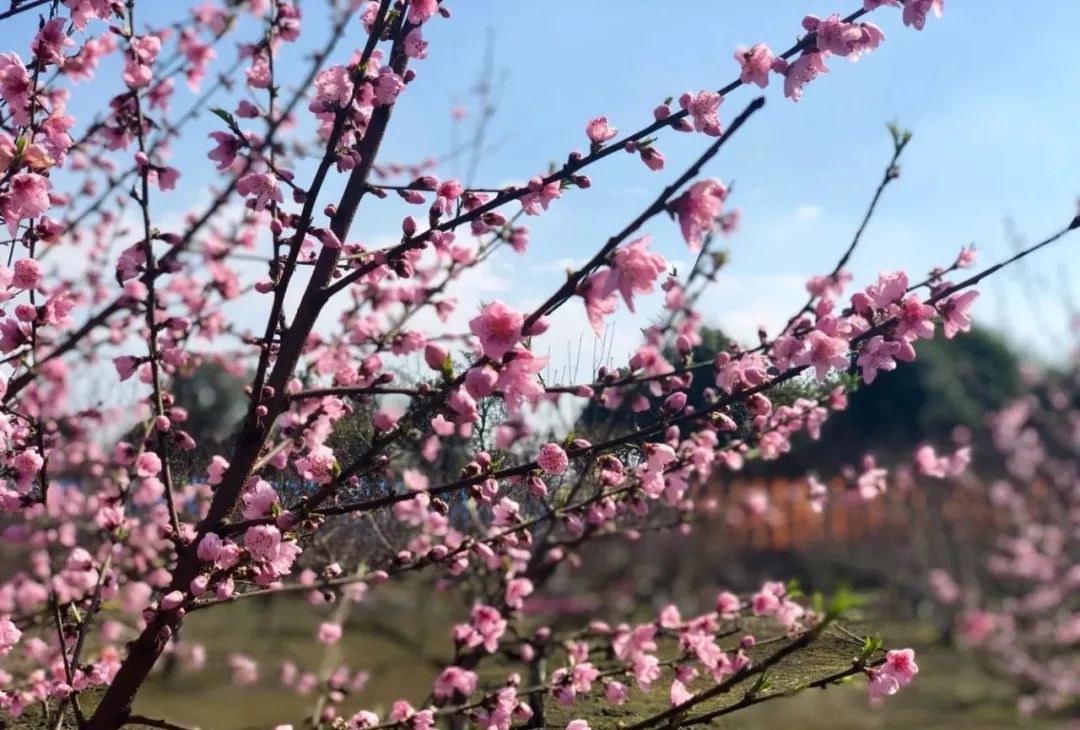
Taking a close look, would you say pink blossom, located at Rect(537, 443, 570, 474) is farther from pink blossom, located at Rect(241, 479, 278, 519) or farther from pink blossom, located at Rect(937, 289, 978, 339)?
pink blossom, located at Rect(937, 289, 978, 339)

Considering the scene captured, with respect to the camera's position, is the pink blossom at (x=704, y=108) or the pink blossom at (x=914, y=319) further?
the pink blossom at (x=914, y=319)

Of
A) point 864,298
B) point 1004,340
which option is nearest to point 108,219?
point 864,298

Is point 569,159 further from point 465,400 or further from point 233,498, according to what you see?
point 233,498

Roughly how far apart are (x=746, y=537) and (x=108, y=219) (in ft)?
43.5

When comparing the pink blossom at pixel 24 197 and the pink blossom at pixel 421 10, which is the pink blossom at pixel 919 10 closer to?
the pink blossom at pixel 421 10

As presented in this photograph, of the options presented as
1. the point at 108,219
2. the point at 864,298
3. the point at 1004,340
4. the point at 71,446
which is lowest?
the point at 864,298

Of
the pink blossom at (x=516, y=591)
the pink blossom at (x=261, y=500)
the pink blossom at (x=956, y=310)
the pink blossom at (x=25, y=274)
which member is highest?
the pink blossom at (x=25, y=274)

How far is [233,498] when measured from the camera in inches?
74.8

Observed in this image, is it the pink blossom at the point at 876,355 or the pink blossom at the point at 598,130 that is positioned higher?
the pink blossom at the point at 598,130

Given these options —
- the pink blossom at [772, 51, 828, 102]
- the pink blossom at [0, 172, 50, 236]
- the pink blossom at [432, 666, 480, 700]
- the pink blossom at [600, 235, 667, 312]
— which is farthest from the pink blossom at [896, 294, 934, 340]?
the pink blossom at [0, 172, 50, 236]

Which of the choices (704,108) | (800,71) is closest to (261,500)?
(704,108)

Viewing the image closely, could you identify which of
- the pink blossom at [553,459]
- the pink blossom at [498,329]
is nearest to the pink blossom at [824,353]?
the pink blossom at [553,459]

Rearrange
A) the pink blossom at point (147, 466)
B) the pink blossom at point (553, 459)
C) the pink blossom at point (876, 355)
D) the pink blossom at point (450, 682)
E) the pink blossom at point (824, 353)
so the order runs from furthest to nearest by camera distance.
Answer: the pink blossom at point (450, 682) → the pink blossom at point (147, 466) → the pink blossom at point (876, 355) → the pink blossom at point (824, 353) → the pink blossom at point (553, 459)

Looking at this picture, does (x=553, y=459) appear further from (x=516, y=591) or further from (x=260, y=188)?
(x=516, y=591)
